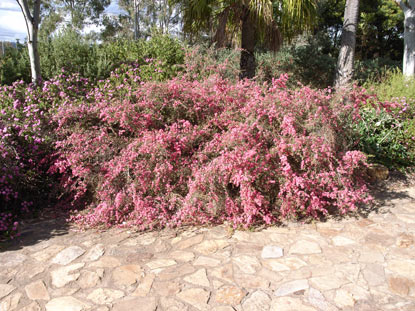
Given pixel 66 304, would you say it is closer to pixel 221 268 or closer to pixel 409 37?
pixel 221 268

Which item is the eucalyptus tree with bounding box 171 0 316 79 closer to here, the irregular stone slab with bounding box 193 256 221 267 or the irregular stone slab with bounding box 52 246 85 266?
the irregular stone slab with bounding box 193 256 221 267

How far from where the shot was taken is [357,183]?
3.99 metres

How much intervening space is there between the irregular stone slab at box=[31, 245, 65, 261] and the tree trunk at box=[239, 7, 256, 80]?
5.47m

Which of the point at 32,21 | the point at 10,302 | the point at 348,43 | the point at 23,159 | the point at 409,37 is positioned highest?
the point at 409,37

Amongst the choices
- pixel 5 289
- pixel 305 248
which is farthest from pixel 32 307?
pixel 305 248

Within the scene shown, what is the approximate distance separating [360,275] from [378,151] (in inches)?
123

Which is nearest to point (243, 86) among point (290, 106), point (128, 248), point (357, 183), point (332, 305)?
point (290, 106)

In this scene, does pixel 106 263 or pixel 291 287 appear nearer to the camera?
pixel 291 287

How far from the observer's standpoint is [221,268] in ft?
9.45

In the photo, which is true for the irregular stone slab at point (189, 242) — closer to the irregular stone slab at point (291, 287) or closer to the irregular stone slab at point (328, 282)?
the irregular stone slab at point (291, 287)

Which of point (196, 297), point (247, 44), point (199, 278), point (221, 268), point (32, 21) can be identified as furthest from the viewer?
point (247, 44)

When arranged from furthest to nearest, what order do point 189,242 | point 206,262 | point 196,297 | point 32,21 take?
point 32,21 < point 189,242 < point 206,262 < point 196,297

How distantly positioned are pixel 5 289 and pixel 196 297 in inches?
59.8

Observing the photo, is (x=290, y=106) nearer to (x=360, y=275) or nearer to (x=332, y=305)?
(x=360, y=275)
